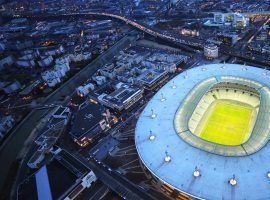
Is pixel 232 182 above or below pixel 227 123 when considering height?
above

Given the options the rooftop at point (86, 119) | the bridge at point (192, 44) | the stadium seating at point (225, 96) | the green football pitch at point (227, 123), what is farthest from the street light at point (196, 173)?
the bridge at point (192, 44)

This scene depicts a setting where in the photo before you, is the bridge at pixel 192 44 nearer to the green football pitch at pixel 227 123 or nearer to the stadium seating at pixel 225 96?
the stadium seating at pixel 225 96

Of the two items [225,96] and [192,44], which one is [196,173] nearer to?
[225,96]

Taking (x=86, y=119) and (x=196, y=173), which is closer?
(x=196, y=173)

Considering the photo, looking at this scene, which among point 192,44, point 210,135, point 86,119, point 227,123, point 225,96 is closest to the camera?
point 210,135

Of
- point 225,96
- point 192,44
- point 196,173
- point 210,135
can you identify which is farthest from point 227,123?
point 192,44

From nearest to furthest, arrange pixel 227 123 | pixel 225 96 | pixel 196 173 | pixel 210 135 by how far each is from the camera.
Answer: pixel 196 173 → pixel 210 135 → pixel 227 123 → pixel 225 96

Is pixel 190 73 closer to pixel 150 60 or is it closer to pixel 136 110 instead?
pixel 136 110
